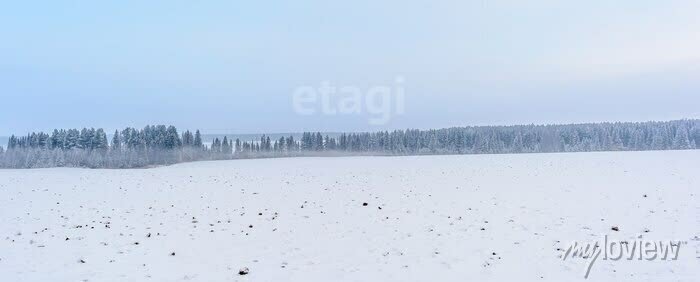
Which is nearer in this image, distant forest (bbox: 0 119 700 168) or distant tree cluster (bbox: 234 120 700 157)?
distant forest (bbox: 0 119 700 168)

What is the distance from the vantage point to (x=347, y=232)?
525 inches

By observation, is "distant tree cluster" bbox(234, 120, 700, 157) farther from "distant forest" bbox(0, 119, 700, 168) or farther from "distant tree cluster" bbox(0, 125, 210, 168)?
"distant tree cluster" bbox(0, 125, 210, 168)

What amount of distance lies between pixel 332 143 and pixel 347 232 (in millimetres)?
95171

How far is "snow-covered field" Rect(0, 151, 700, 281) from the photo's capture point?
9414 millimetres

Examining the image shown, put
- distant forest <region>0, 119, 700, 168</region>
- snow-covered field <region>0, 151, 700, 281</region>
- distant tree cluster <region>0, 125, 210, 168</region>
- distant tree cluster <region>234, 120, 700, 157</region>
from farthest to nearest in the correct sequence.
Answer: distant tree cluster <region>234, 120, 700, 157</region> < distant forest <region>0, 119, 700, 168</region> < distant tree cluster <region>0, 125, 210, 168</region> < snow-covered field <region>0, 151, 700, 281</region>

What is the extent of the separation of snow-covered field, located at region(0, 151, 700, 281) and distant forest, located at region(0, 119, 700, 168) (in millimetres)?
59764

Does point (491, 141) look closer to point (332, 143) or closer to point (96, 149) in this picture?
point (332, 143)

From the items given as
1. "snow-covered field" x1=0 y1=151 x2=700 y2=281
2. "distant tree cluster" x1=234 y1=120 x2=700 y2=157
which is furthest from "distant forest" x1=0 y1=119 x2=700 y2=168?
"snow-covered field" x1=0 y1=151 x2=700 y2=281

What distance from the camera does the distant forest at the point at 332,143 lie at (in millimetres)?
75438

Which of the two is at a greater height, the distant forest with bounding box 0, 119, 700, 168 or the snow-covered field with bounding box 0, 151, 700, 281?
the distant forest with bounding box 0, 119, 700, 168

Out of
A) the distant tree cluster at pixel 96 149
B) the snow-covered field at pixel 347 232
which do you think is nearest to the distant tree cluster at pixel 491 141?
the distant tree cluster at pixel 96 149

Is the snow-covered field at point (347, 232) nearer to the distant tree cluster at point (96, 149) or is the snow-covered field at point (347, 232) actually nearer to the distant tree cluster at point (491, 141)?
the distant tree cluster at point (96, 149)

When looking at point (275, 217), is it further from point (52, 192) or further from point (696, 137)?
point (696, 137)

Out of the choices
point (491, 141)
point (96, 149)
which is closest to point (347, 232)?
point (96, 149)
